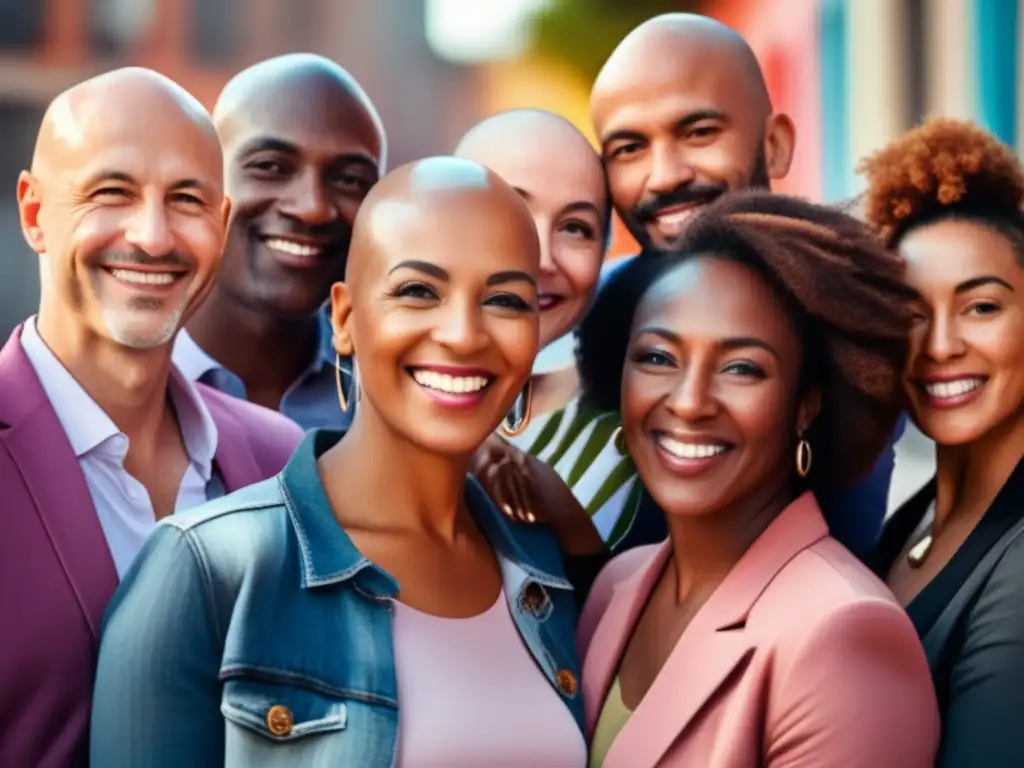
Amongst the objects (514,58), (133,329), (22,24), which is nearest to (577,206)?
(133,329)

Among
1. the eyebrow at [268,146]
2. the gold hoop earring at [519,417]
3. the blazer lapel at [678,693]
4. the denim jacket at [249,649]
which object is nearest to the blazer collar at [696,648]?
the blazer lapel at [678,693]

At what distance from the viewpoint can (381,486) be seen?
2.99 m

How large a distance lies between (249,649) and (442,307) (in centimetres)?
70

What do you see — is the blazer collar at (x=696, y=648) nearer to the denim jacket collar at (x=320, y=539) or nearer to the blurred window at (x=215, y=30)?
the denim jacket collar at (x=320, y=539)

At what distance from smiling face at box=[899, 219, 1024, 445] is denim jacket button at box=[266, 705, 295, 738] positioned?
60.3 inches

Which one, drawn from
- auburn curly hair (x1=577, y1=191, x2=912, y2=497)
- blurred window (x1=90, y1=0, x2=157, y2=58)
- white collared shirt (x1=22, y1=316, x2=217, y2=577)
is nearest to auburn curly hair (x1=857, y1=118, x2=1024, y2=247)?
auburn curly hair (x1=577, y1=191, x2=912, y2=497)

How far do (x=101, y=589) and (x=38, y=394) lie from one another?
0.45 meters

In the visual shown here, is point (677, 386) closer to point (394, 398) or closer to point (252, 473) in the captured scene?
point (394, 398)

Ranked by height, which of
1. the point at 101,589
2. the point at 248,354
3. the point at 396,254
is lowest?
the point at 101,589

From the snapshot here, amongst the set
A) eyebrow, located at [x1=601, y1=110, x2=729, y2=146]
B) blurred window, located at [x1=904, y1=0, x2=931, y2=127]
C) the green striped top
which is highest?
blurred window, located at [x1=904, y1=0, x2=931, y2=127]

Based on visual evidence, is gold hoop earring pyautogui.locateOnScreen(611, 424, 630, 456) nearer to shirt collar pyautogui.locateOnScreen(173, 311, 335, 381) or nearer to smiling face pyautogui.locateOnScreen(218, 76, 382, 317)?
shirt collar pyautogui.locateOnScreen(173, 311, 335, 381)

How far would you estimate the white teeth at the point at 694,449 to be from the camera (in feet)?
10.5

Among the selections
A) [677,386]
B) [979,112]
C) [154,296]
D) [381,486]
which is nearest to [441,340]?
[381,486]

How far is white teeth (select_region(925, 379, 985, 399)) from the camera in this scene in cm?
336
